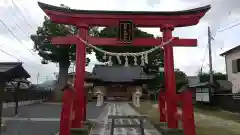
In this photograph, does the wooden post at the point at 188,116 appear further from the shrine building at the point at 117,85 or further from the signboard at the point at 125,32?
the shrine building at the point at 117,85

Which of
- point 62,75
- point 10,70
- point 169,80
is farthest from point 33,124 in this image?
point 62,75

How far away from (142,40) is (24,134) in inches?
206

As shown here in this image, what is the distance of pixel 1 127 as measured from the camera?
4.80 m

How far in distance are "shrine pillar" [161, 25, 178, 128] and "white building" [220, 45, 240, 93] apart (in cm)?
1486

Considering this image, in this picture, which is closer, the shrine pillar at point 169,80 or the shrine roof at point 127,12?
the shrine pillar at point 169,80

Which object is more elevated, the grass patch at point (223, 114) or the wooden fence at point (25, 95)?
the wooden fence at point (25, 95)

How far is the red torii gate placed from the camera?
8.16m

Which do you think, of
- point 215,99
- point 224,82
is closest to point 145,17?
point 215,99

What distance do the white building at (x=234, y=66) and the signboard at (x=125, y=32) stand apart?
1582 cm

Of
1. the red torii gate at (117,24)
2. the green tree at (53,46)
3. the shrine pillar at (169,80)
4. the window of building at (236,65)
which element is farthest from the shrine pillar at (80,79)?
the green tree at (53,46)

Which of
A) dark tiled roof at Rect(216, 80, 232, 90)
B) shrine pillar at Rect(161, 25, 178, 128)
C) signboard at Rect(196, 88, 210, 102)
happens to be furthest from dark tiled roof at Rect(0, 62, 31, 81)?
dark tiled roof at Rect(216, 80, 232, 90)

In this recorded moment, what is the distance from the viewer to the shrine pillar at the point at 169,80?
312 inches

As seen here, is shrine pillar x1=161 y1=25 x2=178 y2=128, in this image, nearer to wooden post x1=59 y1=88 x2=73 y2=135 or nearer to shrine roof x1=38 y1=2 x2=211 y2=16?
shrine roof x1=38 y1=2 x2=211 y2=16

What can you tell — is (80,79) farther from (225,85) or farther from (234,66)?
(225,85)
